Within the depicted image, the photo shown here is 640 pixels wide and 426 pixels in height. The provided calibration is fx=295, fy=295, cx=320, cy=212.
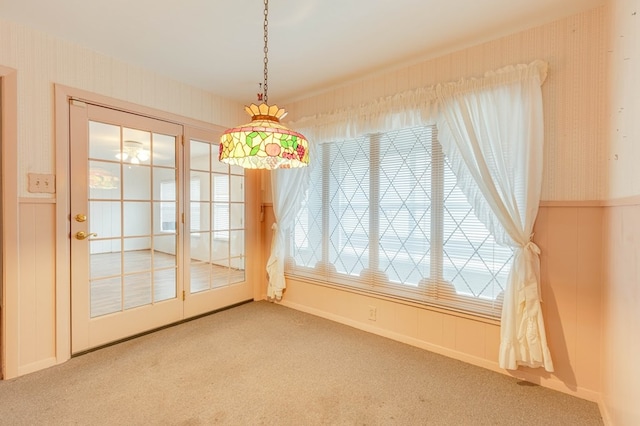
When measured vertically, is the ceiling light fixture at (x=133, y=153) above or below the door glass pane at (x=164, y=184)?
above

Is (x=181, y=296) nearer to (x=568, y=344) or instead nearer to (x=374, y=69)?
(x=374, y=69)

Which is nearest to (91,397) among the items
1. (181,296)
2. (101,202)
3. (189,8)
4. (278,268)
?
(181,296)

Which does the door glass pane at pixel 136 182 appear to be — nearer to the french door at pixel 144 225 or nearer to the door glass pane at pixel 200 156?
the french door at pixel 144 225

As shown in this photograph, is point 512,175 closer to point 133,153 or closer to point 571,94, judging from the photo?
point 571,94

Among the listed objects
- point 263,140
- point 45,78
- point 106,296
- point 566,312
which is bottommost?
point 106,296

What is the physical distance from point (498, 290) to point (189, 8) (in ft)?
9.02

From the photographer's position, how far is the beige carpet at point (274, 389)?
5.27 ft

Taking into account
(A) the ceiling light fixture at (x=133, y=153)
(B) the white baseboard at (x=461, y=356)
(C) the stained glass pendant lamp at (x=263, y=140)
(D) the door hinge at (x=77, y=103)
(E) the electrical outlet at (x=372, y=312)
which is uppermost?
(D) the door hinge at (x=77, y=103)

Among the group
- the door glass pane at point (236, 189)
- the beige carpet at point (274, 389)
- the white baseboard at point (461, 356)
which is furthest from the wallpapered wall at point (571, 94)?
the door glass pane at point (236, 189)

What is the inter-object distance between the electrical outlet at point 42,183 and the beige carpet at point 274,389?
1.26 meters

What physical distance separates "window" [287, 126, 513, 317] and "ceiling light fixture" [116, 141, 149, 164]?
1.58 meters

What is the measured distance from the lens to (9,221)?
1.93 m

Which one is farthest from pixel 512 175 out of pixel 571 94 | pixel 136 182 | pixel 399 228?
pixel 136 182

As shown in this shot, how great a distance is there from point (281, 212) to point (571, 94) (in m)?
2.58
